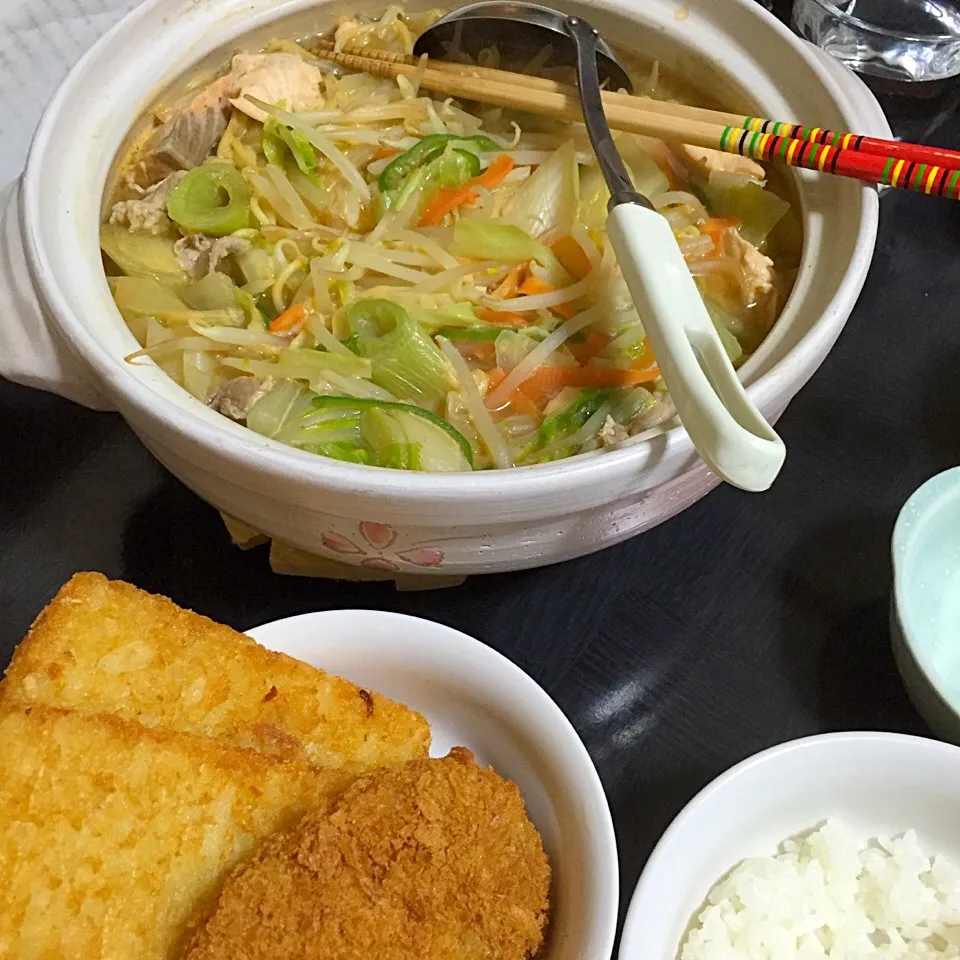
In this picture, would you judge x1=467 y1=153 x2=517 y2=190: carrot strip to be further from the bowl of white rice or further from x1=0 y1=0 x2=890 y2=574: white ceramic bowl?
the bowl of white rice

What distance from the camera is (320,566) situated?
3.51ft

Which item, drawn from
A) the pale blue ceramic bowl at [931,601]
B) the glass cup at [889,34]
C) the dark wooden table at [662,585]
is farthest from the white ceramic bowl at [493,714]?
the glass cup at [889,34]

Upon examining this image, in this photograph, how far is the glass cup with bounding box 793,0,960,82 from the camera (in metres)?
1.70

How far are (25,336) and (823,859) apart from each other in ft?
2.90

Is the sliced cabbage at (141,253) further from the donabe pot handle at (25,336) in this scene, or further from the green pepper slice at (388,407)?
the green pepper slice at (388,407)

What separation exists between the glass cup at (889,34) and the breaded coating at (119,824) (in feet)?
5.27

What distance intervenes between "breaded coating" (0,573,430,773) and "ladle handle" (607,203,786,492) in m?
0.37

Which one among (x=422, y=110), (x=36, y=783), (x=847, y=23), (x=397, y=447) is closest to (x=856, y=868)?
(x=397, y=447)

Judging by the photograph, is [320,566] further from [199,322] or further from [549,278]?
[549,278]

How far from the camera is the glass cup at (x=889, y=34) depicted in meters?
1.70

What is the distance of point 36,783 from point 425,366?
0.50 m

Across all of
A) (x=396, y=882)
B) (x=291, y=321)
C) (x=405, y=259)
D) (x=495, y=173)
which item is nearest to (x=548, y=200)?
(x=495, y=173)

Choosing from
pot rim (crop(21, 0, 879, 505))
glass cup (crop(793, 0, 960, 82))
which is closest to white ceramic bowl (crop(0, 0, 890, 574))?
pot rim (crop(21, 0, 879, 505))

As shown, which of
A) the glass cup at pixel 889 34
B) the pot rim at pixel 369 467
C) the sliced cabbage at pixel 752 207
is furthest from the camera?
the glass cup at pixel 889 34
